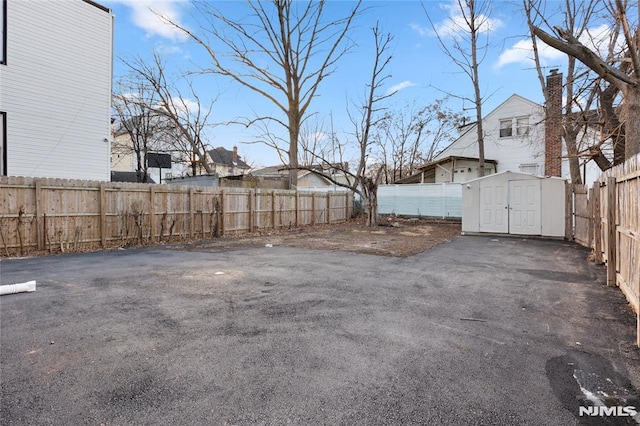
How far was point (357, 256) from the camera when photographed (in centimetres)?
799

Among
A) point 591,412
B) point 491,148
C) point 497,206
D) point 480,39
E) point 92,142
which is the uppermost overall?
point 480,39

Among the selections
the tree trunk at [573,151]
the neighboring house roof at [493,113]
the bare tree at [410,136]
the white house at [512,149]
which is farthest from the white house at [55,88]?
the bare tree at [410,136]

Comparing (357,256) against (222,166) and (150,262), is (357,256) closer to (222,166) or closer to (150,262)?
(150,262)

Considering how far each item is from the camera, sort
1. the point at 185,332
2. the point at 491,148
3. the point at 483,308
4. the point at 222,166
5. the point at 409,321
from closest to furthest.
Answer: the point at 185,332 → the point at 409,321 → the point at 483,308 → the point at 491,148 → the point at 222,166

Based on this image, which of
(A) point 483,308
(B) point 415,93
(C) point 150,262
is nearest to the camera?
(A) point 483,308

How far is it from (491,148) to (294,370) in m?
21.2

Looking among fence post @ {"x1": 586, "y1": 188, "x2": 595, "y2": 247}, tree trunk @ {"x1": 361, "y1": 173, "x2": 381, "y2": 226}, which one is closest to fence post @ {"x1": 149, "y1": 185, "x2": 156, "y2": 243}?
tree trunk @ {"x1": 361, "y1": 173, "x2": 381, "y2": 226}

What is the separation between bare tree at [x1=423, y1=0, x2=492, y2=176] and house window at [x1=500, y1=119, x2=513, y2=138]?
14.5ft

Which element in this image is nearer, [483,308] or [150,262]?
[483,308]

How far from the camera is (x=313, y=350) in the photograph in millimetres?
2869

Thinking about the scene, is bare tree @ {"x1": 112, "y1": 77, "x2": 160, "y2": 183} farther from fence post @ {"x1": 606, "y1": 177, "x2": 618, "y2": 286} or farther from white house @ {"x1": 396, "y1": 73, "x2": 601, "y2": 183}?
fence post @ {"x1": 606, "y1": 177, "x2": 618, "y2": 286}

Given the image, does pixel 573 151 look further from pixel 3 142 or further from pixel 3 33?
pixel 3 33

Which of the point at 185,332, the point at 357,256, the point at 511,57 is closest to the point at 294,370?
the point at 185,332

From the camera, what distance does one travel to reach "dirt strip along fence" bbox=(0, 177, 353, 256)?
820 centimetres
